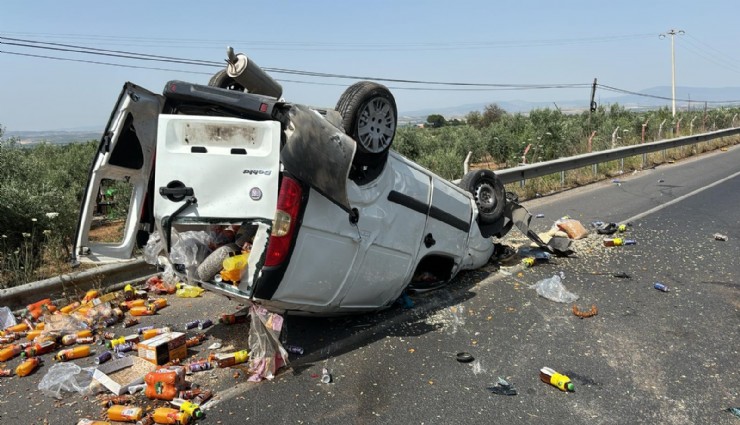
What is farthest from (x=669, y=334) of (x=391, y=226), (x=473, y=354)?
(x=391, y=226)

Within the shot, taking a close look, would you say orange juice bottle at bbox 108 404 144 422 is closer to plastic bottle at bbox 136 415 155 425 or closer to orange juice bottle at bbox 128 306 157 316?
→ plastic bottle at bbox 136 415 155 425

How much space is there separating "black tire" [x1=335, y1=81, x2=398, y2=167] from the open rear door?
1381mm

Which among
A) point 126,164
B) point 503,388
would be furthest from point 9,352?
point 503,388

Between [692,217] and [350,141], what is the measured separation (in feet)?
24.3

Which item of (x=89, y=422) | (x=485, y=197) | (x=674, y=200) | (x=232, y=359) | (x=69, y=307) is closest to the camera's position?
(x=89, y=422)

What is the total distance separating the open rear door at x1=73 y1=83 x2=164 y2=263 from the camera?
3.69 m

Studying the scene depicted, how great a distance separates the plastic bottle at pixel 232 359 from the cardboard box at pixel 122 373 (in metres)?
0.51

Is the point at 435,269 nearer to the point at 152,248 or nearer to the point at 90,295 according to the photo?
the point at 152,248

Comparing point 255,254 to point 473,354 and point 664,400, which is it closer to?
point 473,354

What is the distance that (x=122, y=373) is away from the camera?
12.4ft

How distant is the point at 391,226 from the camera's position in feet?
13.9

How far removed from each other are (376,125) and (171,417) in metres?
2.47

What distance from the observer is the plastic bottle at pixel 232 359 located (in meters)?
3.81

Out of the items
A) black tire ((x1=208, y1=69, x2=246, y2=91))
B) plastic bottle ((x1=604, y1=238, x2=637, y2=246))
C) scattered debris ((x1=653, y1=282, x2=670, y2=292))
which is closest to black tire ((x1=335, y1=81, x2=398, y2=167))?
black tire ((x1=208, y1=69, x2=246, y2=91))
